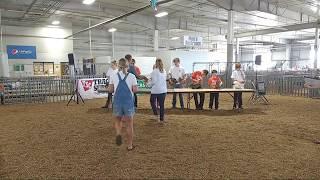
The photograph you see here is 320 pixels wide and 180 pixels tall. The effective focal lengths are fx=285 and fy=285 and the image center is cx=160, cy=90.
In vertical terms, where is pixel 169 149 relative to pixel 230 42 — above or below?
below

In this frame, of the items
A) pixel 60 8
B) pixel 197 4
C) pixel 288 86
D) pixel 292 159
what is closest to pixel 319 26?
pixel 288 86

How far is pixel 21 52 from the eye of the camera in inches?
792

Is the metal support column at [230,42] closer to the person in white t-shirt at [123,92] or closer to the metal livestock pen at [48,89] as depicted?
the metal livestock pen at [48,89]

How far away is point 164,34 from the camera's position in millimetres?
31031

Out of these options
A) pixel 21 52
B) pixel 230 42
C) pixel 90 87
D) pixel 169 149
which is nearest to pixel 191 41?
pixel 230 42

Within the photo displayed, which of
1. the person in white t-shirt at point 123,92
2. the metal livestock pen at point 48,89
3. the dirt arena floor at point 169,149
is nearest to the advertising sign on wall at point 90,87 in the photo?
the metal livestock pen at point 48,89

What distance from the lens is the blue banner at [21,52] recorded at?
64.8 ft

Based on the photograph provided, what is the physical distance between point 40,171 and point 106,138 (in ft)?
6.33

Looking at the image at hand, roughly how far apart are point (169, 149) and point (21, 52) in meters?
18.4

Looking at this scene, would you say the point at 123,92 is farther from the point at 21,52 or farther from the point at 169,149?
the point at 21,52

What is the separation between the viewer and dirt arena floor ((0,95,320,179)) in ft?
13.0

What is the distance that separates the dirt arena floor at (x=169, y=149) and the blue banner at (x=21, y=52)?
13412 millimetres

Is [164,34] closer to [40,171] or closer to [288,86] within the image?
[288,86]

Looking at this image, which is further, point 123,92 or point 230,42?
point 230,42
